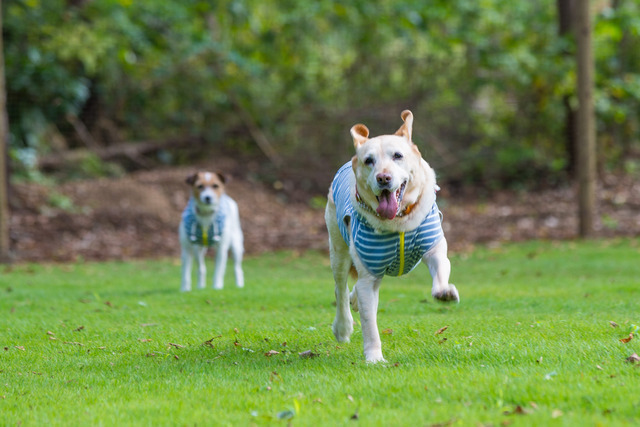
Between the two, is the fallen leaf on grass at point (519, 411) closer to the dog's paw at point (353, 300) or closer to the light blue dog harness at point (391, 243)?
the light blue dog harness at point (391, 243)

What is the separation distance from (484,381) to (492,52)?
1676cm

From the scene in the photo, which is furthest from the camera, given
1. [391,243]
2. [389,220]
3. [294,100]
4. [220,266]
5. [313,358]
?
[294,100]

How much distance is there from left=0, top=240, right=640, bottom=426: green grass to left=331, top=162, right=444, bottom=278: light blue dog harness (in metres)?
0.64

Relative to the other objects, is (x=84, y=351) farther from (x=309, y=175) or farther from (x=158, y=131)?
(x=158, y=131)

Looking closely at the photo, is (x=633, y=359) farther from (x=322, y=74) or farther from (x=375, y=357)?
(x=322, y=74)

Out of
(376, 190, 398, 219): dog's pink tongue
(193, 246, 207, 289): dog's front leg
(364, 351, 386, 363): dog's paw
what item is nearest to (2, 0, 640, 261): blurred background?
(193, 246, 207, 289): dog's front leg

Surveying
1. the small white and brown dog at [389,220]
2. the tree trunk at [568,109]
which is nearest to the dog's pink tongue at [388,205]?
the small white and brown dog at [389,220]

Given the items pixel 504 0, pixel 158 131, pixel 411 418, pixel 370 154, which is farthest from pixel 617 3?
pixel 411 418

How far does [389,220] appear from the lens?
511 cm

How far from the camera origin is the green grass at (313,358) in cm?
413

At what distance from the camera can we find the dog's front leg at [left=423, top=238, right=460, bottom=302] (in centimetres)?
486

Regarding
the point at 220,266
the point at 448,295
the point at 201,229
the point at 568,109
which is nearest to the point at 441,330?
the point at 448,295

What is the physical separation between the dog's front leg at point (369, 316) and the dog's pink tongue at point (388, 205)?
21.1 inches

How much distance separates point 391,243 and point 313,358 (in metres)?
1.02
